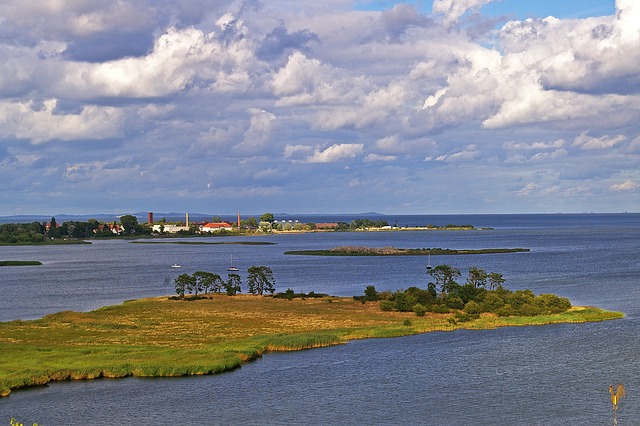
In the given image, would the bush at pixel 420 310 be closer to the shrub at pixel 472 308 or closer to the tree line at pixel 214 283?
the shrub at pixel 472 308

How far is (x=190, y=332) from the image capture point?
78.9 metres

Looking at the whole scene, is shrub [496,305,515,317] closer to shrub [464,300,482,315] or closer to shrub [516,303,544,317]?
shrub [516,303,544,317]

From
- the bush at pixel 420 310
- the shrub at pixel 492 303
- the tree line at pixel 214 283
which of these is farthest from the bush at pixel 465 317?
the tree line at pixel 214 283

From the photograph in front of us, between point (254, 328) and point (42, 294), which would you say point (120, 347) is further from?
point (42, 294)

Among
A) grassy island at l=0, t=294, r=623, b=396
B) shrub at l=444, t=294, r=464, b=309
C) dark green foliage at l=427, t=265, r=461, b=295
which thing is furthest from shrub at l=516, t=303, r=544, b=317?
dark green foliage at l=427, t=265, r=461, b=295

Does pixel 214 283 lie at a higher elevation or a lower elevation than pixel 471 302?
higher

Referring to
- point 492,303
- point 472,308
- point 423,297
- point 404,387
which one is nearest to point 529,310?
point 492,303

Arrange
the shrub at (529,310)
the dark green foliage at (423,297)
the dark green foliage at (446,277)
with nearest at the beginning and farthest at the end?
1. the shrub at (529,310)
2. the dark green foliage at (423,297)
3. the dark green foliage at (446,277)

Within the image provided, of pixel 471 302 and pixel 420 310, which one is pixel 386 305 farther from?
pixel 471 302

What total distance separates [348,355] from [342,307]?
30.8 m

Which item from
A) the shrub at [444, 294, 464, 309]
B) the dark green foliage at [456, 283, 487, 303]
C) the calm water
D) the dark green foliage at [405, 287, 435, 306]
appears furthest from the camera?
the dark green foliage at [456, 283, 487, 303]

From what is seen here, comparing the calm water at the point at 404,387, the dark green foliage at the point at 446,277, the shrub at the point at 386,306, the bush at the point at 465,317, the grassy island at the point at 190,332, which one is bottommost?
the calm water at the point at 404,387

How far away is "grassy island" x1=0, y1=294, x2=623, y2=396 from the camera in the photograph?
61.1 m

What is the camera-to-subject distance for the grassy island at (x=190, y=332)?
200ft
